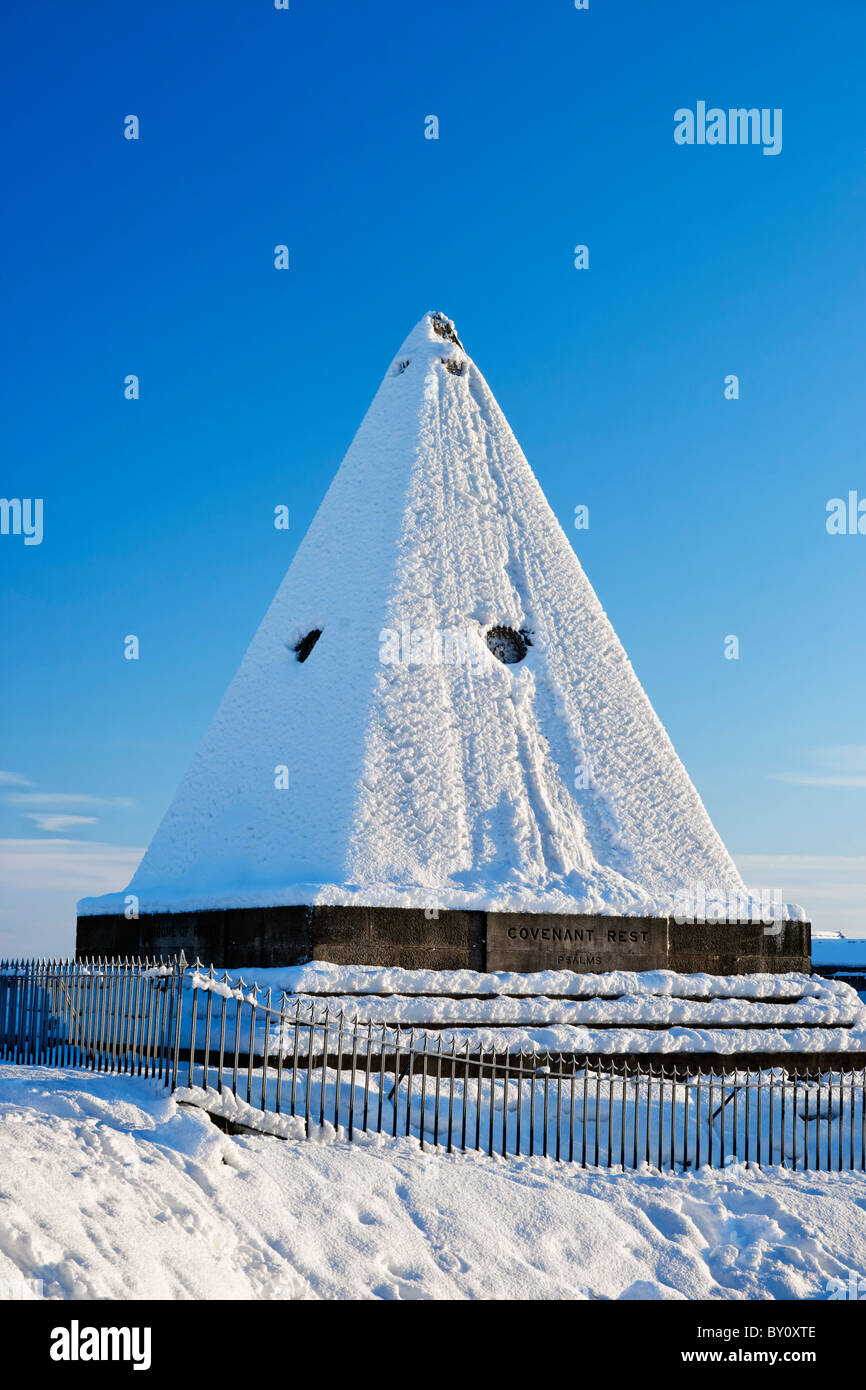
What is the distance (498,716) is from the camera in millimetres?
14125

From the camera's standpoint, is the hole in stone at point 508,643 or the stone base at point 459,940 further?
the hole in stone at point 508,643

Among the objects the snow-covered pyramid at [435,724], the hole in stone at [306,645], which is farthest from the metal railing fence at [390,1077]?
the hole in stone at [306,645]

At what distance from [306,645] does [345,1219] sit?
28.5ft

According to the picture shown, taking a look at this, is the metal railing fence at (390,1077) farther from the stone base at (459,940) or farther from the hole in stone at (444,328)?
the hole in stone at (444,328)

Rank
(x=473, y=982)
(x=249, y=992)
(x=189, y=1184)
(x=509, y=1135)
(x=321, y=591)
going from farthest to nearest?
→ (x=321, y=591) → (x=473, y=982) → (x=249, y=992) → (x=509, y=1135) → (x=189, y=1184)

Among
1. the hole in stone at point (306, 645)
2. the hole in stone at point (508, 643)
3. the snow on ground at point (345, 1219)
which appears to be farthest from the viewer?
the hole in stone at point (306, 645)

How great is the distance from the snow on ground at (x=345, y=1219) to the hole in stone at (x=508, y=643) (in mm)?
6863

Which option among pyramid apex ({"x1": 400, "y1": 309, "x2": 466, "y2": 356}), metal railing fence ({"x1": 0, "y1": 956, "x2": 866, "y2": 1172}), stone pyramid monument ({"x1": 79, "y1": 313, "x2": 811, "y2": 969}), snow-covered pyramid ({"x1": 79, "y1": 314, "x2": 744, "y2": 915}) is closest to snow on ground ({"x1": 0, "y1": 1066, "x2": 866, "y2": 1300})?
metal railing fence ({"x1": 0, "y1": 956, "x2": 866, "y2": 1172})

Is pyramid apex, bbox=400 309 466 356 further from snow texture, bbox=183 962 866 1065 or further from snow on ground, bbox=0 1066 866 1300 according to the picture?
snow on ground, bbox=0 1066 866 1300

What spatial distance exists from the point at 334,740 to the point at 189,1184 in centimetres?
687

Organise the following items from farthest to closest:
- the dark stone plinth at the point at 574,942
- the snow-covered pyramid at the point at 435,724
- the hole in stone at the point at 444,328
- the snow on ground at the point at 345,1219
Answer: the hole in stone at the point at 444,328 → the snow-covered pyramid at the point at 435,724 → the dark stone plinth at the point at 574,942 → the snow on ground at the point at 345,1219

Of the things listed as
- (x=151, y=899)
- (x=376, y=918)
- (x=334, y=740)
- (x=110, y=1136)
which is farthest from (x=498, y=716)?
(x=110, y=1136)

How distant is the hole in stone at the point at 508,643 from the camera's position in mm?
14820
